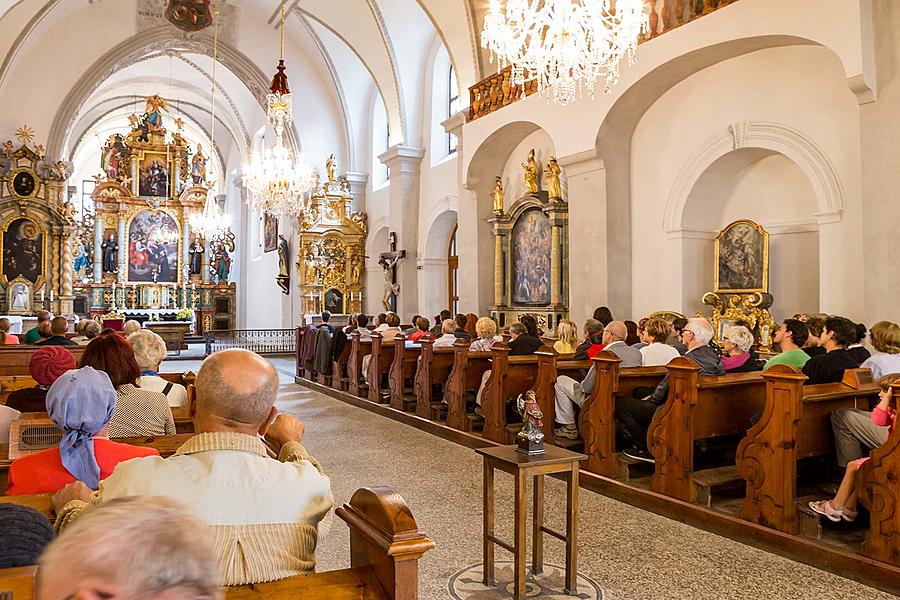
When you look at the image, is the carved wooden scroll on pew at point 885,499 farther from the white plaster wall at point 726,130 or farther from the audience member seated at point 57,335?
the audience member seated at point 57,335

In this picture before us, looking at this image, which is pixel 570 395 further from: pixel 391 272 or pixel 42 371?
pixel 391 272

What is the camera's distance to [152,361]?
4.56 meters

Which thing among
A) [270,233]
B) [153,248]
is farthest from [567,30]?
[153,248]

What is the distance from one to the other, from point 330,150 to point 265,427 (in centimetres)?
1770

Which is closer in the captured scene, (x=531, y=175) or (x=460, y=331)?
(x=460, y=331)

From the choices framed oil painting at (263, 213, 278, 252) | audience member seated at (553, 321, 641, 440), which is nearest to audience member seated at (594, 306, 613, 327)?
audience member seated at (553, 321, 641, 440)

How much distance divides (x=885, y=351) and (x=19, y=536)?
497 cm

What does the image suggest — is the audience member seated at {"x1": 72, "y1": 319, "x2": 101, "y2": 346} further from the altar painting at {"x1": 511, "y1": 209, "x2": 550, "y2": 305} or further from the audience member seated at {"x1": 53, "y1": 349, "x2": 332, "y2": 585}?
the audience member seated at {"x1": 53, "y1": 349, "x2": 332, "y2": 585}

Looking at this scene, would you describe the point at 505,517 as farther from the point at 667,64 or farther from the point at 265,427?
the point at 667,64

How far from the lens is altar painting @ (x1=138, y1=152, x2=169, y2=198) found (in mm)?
26391

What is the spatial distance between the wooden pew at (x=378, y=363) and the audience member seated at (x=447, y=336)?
2.42 feet

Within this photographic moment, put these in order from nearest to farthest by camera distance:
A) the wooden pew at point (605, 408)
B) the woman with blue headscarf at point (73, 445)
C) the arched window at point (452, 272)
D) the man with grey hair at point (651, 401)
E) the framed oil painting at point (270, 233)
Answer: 1. the woman with blue headscarf at point (73, 445)
2. the man with grey hair at point (651, 401)
3. the wooden pew at point (605, 408)
4. the arched window at point (452, 272)
5. the framed oil painting at point (270, 233)

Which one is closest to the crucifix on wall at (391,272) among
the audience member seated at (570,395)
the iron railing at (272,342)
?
the iron railing at (272,342)

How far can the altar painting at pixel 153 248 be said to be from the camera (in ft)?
86.3
